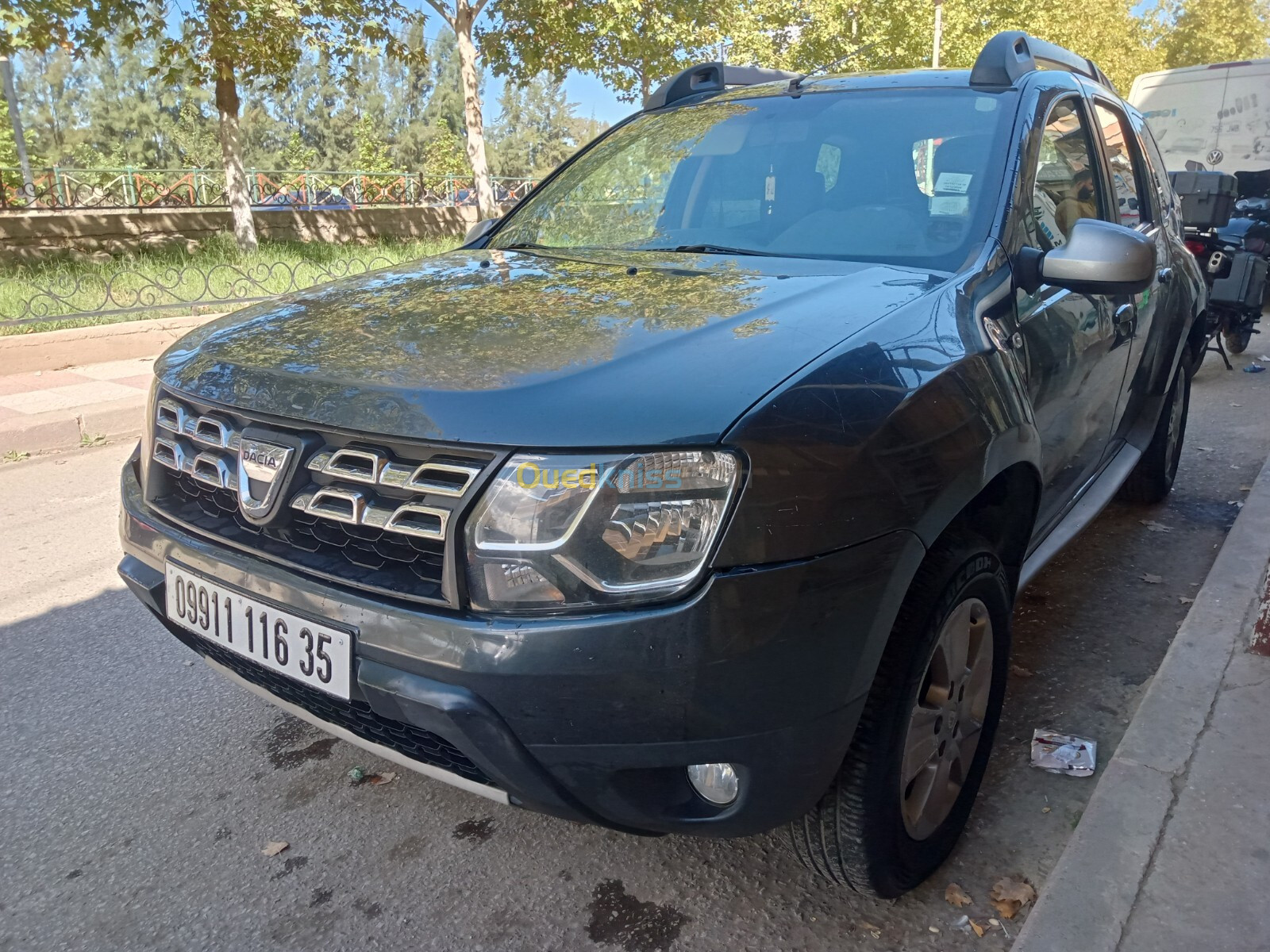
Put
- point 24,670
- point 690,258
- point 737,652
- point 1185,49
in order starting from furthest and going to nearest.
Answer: point 1185,49 → point 24,670 → point 690,258 → point 737,652

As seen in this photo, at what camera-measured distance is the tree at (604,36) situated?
15273 mm

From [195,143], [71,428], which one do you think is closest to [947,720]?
[71,428]

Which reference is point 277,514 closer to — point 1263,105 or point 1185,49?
point 1263,105

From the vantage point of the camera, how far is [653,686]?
1541 mm

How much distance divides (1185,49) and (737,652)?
44908 millimetres

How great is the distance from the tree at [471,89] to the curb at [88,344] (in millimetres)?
6803

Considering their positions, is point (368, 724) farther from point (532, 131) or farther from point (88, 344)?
point (532, 131)

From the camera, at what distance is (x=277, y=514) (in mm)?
1848

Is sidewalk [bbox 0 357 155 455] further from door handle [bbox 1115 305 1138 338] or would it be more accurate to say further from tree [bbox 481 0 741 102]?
tree [bbox 481 0 741 102]

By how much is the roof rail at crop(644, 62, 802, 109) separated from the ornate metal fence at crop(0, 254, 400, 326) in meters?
4.56

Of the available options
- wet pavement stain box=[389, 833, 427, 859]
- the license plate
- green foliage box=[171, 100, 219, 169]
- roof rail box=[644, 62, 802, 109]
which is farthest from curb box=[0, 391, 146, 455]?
green foliage box=[171, 100, 219, 169]

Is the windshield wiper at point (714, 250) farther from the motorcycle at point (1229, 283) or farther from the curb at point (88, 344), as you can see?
the curb at point (88, 344)

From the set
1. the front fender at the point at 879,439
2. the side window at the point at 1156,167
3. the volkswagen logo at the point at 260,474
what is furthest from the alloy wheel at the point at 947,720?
the side window at the point at 1156,167

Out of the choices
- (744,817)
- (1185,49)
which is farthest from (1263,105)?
(1185,49)
